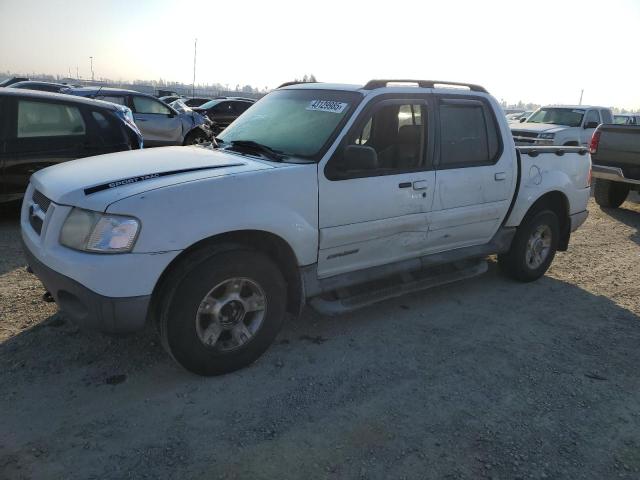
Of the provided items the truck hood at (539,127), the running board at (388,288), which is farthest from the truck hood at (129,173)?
the truck hood at (539,127)

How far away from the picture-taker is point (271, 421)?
9.77 feet

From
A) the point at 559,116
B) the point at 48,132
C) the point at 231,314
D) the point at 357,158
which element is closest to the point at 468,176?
the point at 357,158

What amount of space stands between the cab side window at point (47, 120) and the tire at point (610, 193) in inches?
345

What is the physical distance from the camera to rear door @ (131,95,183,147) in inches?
507

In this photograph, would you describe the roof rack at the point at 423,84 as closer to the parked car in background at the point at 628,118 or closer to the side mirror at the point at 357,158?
the side mirror at the point at 357,158

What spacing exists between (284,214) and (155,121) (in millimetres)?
10723

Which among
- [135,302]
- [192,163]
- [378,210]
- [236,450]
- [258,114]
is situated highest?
[258,114]

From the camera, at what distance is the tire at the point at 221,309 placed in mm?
3094

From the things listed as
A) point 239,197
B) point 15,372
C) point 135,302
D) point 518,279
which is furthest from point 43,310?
point 518,279

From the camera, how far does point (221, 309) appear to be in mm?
3299

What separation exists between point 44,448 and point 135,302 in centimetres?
83

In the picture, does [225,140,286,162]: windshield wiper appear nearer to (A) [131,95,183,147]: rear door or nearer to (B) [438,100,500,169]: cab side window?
(B) [438,100,500,169]: cab side window

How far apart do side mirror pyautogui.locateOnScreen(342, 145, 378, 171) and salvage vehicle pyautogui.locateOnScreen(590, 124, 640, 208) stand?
22.5ft

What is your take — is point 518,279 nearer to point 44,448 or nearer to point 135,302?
point 135,302
